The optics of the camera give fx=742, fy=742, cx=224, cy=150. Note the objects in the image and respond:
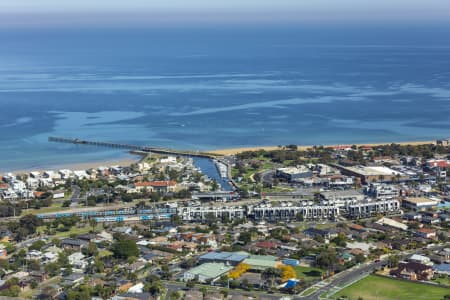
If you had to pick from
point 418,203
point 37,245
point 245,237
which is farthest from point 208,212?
point 418,203

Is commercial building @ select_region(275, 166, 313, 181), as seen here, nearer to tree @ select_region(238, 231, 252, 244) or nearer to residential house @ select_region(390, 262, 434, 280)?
tree @ select_region(238, 231, 252, 244)

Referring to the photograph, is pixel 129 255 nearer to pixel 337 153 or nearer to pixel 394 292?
pixel 394 292

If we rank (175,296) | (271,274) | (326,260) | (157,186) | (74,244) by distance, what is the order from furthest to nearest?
(157,186) < (74,244) < (326,260) < (271,274) < (175,296)

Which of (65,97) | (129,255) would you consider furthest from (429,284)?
(65,97)

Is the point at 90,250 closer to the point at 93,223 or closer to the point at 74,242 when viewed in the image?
the point at 74,242

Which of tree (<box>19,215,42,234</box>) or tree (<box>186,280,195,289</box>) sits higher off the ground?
tree (<box>19,215,42,234</box>)

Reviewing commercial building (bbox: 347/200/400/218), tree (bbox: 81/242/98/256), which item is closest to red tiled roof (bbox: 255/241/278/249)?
tree (bbox: 81/242/98/256)

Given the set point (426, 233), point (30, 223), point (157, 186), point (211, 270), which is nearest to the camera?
point (211, 270)
